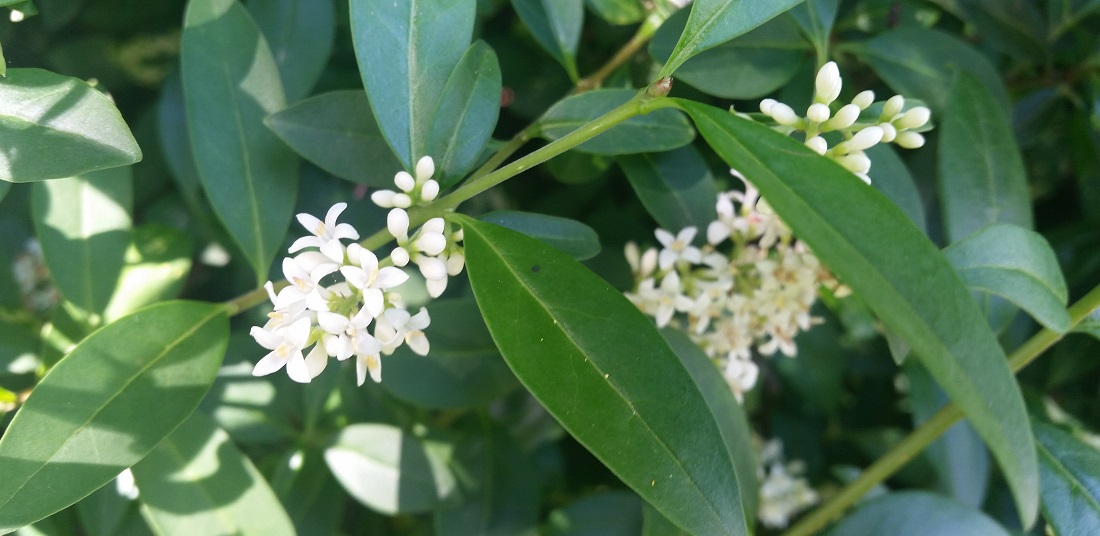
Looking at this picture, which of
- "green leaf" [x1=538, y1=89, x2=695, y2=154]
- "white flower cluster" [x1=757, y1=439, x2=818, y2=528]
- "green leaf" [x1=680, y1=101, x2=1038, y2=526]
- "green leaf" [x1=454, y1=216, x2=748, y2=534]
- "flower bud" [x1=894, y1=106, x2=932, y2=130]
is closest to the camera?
"green leaf" [x1=680, y1=101, x2=1038, y2=526]

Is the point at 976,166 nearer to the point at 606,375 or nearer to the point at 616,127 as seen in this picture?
the point at 616,127

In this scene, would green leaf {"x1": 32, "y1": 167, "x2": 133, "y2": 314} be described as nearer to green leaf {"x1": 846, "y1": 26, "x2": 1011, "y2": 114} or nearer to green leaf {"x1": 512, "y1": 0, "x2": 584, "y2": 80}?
green leaf {"x1": 512, "y1": 0, "x2": 584, "y2": 80}

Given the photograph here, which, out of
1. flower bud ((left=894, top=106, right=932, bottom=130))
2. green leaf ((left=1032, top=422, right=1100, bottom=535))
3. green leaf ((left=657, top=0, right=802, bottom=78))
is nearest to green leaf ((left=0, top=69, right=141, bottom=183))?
green leaf ((left=657, top=0, right=802, bottom=78))

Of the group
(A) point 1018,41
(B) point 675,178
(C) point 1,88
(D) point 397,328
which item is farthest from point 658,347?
(A) point 1018,41

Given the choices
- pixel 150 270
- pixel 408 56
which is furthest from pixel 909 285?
pixel 150 270

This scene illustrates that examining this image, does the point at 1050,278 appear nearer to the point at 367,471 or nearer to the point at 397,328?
the point at 397,328

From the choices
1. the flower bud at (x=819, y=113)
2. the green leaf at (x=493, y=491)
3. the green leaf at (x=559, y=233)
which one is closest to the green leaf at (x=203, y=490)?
the green leaf at (x=493, y=491)

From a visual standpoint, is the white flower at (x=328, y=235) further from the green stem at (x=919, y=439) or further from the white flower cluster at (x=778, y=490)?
the white flower cluster at (x=778, y=490)
